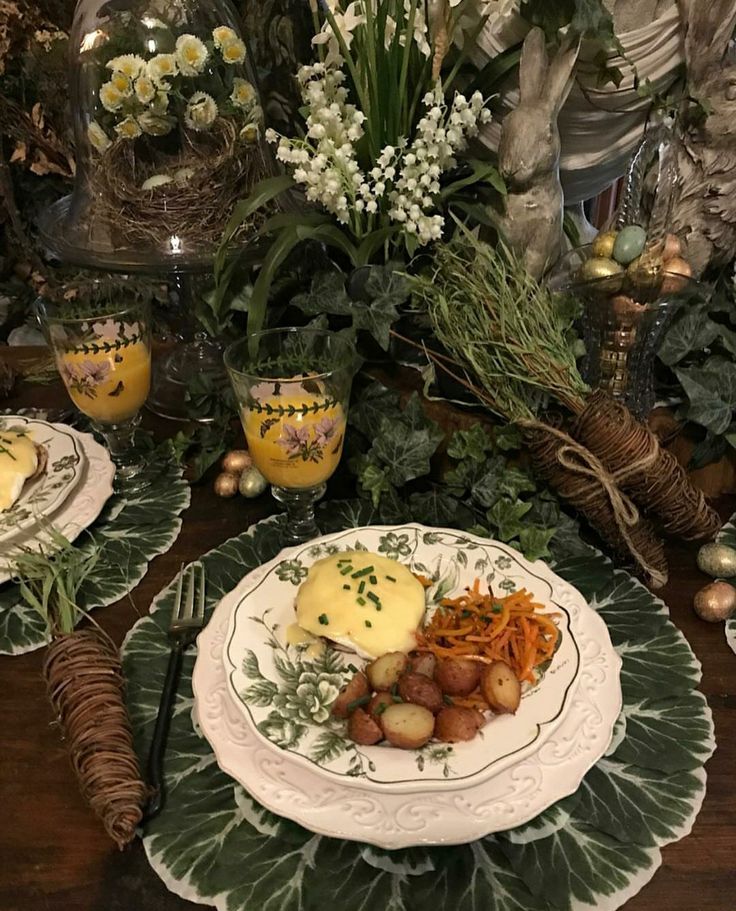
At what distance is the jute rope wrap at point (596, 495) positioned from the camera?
898mm

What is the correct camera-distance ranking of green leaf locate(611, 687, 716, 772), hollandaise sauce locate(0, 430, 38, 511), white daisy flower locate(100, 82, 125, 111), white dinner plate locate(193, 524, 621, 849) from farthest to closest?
white daisy flower locate(100, 82, 125, 111)
hollandaise sauce locate(0, 430, 38, 511)
green leaf locate(611, 687, 716, 772)
white dinner plate locate(193, 524, 621, 849)

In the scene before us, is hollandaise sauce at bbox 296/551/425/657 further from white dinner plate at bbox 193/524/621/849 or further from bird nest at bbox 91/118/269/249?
bird nest at bbox 91/118/269/249

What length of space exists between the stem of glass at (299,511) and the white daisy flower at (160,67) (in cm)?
68

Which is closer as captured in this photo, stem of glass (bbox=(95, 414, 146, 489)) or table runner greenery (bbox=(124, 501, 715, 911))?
table runner greenery (bbox=(124, 501, 715, 911))

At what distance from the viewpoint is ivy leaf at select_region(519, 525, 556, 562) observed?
3.03 ft

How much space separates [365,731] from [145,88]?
102cm

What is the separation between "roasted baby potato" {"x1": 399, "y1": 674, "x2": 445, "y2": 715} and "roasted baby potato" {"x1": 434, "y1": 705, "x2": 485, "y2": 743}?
0.01 metres

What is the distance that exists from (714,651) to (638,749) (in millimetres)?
182

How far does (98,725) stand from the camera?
0.67 meters

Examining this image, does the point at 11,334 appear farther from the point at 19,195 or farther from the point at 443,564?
the point at 443,564

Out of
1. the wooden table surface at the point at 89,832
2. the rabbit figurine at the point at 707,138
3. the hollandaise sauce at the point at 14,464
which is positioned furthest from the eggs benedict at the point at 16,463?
the rabbit figurine at the point at 707,138

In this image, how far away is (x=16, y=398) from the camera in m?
1.38

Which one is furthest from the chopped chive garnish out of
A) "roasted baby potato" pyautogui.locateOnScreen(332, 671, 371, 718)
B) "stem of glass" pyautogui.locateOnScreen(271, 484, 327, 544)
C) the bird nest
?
the bird nest

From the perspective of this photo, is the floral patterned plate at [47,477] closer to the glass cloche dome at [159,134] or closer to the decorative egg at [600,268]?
the glass cloche dome at [159,134]
